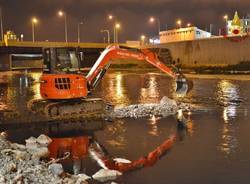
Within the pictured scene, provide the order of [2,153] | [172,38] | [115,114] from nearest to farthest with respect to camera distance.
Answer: [2,153] < [115,114] < [172,38]

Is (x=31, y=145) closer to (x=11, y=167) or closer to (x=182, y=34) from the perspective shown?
(x=11, y=167)

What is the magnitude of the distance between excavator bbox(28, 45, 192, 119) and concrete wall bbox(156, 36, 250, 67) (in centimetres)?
4333

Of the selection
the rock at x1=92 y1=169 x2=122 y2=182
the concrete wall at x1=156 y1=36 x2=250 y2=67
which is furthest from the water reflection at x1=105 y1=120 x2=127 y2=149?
the concrete wall at x1=156 y1=36 x2=250 y2=67

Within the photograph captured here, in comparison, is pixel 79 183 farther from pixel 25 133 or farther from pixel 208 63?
pixel 208 63

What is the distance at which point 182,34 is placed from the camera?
123 meters

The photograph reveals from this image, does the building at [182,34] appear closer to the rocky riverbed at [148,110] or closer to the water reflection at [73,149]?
the rocky riverbed at [148,110]

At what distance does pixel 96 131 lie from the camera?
15555 millimetres

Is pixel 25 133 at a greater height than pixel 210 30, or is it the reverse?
pixel 210 30

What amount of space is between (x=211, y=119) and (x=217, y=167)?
7.26m

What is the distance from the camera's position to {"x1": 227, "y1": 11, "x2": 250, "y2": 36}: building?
7181cm

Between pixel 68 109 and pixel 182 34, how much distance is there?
107838mm

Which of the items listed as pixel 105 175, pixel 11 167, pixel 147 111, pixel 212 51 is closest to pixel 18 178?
pixel 11 167

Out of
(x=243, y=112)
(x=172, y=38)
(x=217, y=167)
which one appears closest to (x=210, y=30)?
(x=172, y=38)

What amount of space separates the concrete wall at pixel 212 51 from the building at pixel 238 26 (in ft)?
20.2
